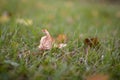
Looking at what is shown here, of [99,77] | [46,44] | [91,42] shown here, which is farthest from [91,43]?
[99,77]

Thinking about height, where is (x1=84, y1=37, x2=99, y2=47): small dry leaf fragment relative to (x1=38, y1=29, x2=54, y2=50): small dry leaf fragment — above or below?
below

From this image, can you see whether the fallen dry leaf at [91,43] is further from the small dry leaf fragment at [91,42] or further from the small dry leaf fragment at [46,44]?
the small dry leaf fragment at [46,44]

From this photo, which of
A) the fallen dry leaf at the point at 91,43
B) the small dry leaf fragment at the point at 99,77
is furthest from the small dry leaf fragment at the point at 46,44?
the small dry leaf fragment at the point at 99,77

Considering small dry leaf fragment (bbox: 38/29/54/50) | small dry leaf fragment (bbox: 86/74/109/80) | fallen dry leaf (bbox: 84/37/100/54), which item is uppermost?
small dry leaf fragment (bbox: 38/29/54/50)

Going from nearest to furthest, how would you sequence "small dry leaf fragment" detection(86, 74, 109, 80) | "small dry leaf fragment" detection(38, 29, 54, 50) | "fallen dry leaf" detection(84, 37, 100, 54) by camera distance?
"small dry leaf fragment" detection(86, 74, 109, 80), "small dry leaf fragment" detection(38, 29, 54, 50), "fallen dry leaf" detection(84, 37, 100, 54)

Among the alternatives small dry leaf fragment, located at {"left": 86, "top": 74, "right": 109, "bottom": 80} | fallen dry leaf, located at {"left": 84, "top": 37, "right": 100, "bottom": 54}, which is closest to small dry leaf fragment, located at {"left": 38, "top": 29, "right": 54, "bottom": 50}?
fallen dry leaf, located at {"left": 84, "top": 37, "right": 100, "bottom": 54}

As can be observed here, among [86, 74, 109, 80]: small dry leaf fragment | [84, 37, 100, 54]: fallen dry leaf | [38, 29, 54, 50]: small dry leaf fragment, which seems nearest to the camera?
[86, 74, 109, 80]: small dry leaf fragment

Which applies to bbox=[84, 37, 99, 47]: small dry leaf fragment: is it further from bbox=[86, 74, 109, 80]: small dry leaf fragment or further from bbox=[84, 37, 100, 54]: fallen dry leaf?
bbox=[86, 74, 109, 80]: small dry leaf fragment

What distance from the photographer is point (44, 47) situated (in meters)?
1.69

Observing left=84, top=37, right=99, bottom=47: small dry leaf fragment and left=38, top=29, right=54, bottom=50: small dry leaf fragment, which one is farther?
left=84, top=37, right=99, bottom=47: small dry leaf fragment

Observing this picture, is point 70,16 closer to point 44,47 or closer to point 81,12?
point 81,12

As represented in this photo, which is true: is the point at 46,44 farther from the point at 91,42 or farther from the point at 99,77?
the point at 99,77

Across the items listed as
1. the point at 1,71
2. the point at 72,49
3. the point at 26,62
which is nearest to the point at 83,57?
the point at 72,49

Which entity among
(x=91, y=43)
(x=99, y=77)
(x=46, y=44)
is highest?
(x=46, y=44)
